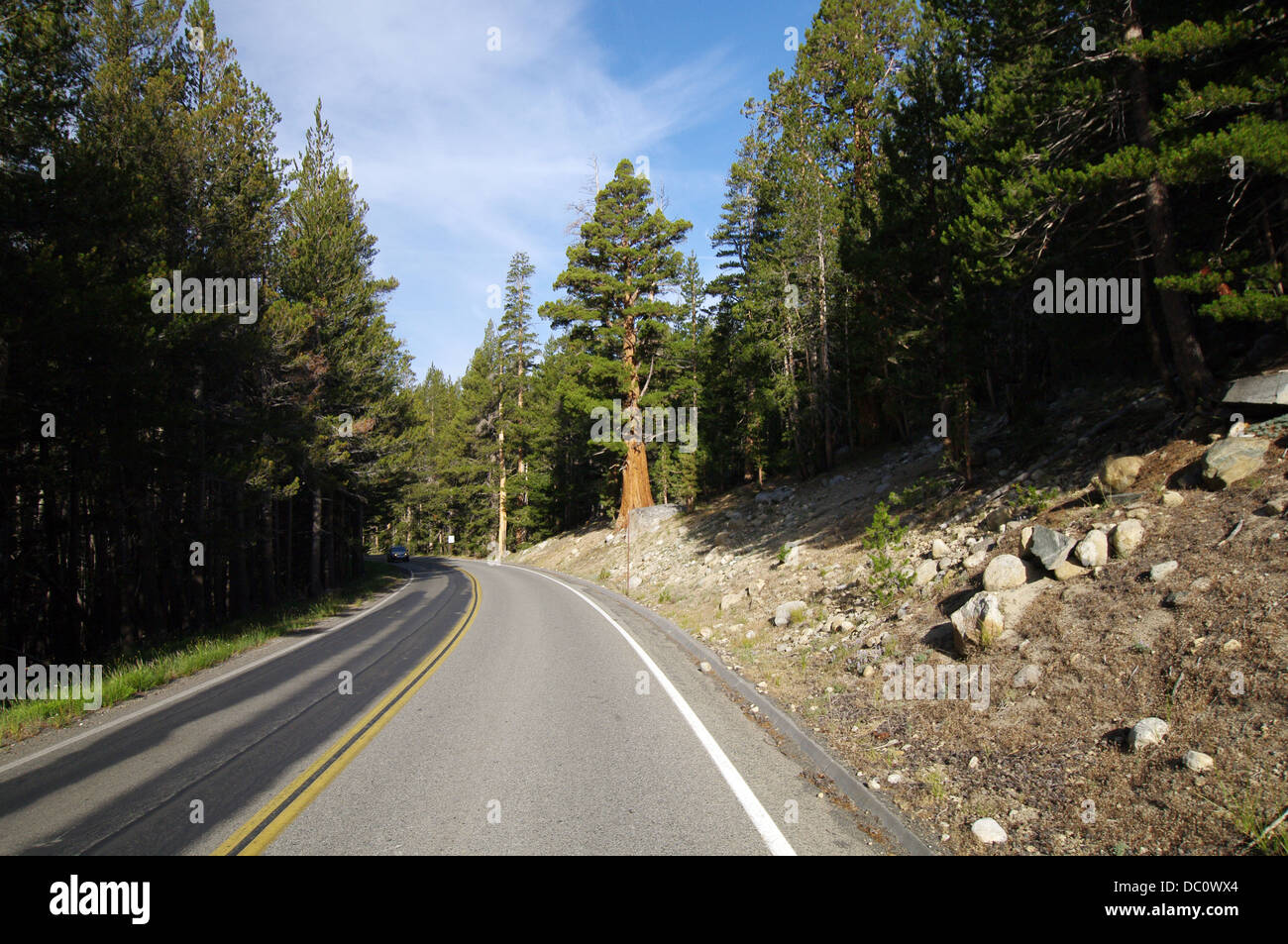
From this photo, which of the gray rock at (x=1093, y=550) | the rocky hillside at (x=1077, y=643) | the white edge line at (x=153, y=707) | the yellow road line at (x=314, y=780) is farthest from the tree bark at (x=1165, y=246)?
the white edge line at (x=153, y=707)

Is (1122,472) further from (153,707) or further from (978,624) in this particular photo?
(153,707)

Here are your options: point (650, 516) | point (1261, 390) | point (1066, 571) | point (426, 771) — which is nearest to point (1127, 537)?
point (1066, 571)

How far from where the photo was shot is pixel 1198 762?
387cm

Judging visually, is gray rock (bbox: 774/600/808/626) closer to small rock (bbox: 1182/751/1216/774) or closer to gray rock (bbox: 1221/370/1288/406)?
gray rock (bbox: 1221/370/1288/406)

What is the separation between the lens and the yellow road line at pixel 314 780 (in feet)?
14.0

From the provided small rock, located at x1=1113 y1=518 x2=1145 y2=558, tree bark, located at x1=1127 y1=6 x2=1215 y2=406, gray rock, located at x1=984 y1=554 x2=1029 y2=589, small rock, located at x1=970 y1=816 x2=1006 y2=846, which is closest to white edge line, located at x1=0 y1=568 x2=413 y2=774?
small rock, located at x1=970 y1=816 x2=1006 y2=846

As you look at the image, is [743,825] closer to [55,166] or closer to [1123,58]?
[1123,58]

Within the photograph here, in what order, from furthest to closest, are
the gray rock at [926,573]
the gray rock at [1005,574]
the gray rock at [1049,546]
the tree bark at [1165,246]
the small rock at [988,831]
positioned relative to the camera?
the gray rock at [926,573], the tree bark at [1165,246], the gray rock at [1005,574], the gray rock at [1049,546], the small rock at [988,831]

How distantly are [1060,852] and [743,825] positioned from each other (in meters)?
1.94

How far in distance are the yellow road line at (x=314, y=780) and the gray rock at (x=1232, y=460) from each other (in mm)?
9356

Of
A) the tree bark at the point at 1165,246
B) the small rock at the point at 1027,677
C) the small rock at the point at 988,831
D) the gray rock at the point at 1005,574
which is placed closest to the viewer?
the small rock at the point at 988,831

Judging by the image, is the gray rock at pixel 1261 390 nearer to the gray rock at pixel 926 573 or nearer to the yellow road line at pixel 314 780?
the gray rock at pixel 926 573

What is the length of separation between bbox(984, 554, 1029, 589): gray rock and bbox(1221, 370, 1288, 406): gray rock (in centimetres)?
322
